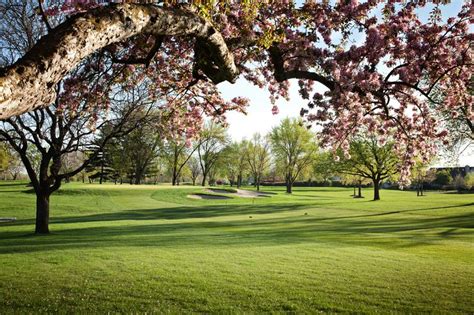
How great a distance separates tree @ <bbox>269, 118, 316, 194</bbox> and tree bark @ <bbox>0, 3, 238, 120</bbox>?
63.2 meters

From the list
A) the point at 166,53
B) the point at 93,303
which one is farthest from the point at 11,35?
the point at 93,303

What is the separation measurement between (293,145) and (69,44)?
6549 cm

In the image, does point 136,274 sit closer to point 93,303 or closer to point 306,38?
point 93,303

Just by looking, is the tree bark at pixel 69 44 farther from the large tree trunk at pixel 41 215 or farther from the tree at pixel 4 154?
the tree at pixel 4 154

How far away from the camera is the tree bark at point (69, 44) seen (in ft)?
8.27

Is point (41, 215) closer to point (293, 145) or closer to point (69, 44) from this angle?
point (69, 44)

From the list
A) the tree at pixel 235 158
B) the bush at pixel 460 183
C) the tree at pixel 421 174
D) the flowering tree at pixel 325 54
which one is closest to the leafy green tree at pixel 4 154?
the flowering tree at pixel 325 54

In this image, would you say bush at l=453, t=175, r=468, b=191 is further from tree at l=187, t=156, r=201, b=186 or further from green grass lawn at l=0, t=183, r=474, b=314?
green grass lawn at l=0, t=183, r=474, b=314

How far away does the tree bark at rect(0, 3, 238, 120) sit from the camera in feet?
8.27

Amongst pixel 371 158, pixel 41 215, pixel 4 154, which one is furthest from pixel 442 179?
pixel 41 215

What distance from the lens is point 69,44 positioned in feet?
9.45

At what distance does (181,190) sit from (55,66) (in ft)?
148

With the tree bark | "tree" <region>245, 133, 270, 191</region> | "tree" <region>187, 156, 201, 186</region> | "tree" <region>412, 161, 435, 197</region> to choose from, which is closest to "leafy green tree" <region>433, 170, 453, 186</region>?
"tree" <region>412, 161, 435, 197</region>

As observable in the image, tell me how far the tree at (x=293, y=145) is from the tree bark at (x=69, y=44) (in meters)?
63.2
